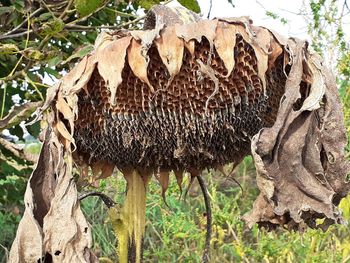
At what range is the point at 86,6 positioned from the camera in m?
1.44

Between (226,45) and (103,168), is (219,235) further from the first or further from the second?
(226,45)

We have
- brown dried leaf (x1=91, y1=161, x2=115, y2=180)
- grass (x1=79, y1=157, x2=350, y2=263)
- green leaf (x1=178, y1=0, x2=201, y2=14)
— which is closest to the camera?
brown dried leaf (x1=91, y1=161, x2=115, y2=180)

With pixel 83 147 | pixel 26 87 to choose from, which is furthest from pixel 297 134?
pixel 26 87

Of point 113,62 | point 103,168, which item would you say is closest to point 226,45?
point 113,62

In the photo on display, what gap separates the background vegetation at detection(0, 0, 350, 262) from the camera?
160 cm

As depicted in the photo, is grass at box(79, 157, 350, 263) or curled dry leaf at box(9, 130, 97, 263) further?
grass at box(79, 157, 350, 263)

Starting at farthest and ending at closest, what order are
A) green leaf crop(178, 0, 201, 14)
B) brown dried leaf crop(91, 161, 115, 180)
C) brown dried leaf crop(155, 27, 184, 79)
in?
1. green leaf crop(178, 0, 201, 14)
2. brown dried leaf crop(91, 161, 115, 180)
3. brown dried leaf crop(155, 27, 184, 79)

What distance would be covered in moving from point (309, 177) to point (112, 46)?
32 centimetres

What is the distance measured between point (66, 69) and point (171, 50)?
1.18 m

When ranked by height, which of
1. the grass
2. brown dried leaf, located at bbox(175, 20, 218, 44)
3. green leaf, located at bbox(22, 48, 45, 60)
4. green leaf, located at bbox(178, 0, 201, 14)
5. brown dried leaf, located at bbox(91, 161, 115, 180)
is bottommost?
the grass

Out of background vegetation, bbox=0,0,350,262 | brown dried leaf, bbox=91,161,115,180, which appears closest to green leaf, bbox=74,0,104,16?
background vegetation, bbox=0,0,350,262

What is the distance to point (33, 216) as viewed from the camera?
1.03 meters

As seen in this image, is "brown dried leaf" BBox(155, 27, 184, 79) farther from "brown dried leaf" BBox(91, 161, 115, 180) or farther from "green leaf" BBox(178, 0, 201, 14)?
"green leaf" BBox(178, 0, 201, 14)

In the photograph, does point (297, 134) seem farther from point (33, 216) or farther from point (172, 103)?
point (33, 216)
